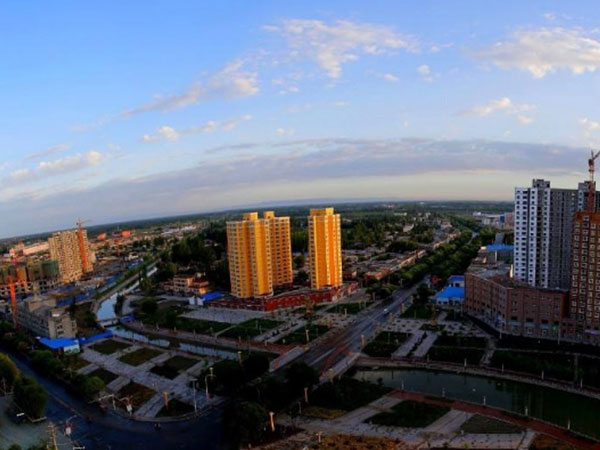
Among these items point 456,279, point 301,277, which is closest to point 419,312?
point 456,279

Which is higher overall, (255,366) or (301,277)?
(255,366)

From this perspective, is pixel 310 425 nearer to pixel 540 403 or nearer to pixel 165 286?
pixel 540 403

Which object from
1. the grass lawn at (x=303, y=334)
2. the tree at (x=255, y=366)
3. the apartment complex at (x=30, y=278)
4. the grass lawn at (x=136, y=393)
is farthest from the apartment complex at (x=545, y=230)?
the apartment complex at (x=30, y=278)

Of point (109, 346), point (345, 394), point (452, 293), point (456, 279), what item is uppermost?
point (456, 279)

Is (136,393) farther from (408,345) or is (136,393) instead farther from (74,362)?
(408,345)

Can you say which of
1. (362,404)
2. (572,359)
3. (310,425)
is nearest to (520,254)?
(572,359)

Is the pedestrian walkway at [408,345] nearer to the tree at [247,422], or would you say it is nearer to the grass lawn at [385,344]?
the grass lawn at [385,344]

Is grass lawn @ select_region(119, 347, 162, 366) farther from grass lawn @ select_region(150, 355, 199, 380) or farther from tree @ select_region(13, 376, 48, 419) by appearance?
tree @ select_region(13, 376, 48, 419)
